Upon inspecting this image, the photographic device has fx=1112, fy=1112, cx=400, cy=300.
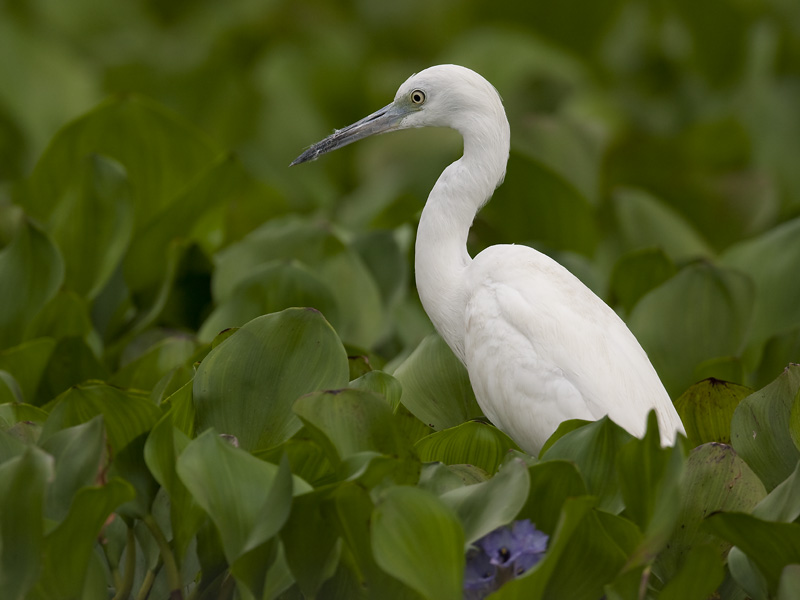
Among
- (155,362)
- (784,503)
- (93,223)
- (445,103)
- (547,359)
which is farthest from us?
(93,223)

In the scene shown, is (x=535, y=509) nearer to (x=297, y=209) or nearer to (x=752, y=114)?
(x=297, y=209)

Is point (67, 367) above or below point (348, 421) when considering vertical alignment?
below

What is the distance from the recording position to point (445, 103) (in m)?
3.12

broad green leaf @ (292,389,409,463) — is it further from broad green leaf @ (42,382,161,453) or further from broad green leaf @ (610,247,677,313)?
broad green leaf @ (610,247,677,313)

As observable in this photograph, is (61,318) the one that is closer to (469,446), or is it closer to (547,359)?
(469,446)

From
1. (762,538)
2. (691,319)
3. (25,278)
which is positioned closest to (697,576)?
(762,538)

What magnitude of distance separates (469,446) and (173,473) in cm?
75

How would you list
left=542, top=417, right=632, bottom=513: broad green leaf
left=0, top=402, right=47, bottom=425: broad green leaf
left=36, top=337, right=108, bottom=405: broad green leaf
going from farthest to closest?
left=36, top=337, right=108, bottom=405: broad green leaf
left=0, top=402, right=47, bottom=425: broad green leaf
left=542, top=417, right=632, bottom=513: broad green leaf

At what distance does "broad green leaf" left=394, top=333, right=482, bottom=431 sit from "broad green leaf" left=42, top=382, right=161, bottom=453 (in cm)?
82

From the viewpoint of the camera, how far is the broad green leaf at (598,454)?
2.40 m

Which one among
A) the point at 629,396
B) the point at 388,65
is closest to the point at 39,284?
the point at 629,396

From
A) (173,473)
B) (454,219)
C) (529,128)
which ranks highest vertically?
(454,219)

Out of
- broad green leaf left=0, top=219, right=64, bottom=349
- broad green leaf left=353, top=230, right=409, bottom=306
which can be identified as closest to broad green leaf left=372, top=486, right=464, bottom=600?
broad green leaf left=0, top=219, right=64, bottom=349

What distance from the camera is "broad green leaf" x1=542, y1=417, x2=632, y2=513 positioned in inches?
94.6
